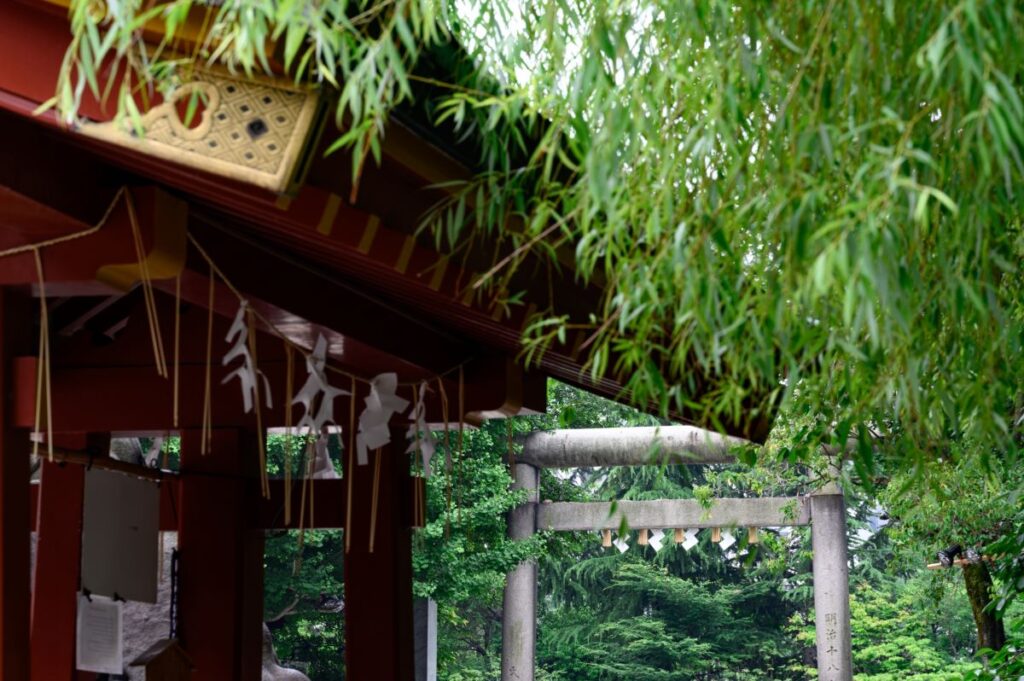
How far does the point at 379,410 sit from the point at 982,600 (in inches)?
203

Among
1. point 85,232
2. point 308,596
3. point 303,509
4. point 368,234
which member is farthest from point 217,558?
point 308,596

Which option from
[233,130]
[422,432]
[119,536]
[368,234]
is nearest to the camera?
[233,130]

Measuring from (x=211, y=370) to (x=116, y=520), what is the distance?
50cm

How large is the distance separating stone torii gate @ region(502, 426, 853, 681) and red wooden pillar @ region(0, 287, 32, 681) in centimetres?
683

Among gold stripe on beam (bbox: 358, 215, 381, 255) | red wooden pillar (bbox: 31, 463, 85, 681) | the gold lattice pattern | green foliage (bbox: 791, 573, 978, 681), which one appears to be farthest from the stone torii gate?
the gold lattice pattern

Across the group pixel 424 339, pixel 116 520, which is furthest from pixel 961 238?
pixel 116 520

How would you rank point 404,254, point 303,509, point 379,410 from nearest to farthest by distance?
point 404,254
point 303,509
point 379,410

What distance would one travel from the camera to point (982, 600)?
7.07 m

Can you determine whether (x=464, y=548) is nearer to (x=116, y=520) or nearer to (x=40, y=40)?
(x=116, y=520)

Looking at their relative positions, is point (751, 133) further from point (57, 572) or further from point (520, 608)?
point (520, 608)

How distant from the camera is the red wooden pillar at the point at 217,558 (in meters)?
3.75

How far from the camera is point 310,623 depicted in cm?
1130

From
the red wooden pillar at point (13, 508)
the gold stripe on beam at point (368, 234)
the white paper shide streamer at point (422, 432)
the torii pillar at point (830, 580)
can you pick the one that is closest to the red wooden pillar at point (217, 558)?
the white paper shide streamer at point (422, 432)

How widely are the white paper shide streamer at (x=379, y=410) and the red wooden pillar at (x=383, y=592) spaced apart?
2.85 ft
